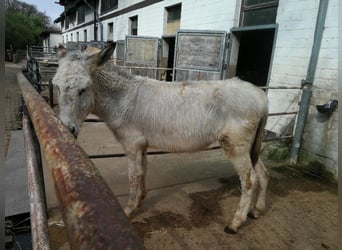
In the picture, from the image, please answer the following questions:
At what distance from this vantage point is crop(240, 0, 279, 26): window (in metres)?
4.68

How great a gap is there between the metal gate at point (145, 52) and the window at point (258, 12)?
3679 millimetres

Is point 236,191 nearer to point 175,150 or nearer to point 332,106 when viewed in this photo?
point 175,150

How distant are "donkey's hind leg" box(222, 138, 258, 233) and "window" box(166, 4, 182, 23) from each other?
261 inches

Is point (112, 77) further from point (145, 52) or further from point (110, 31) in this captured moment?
point (110, 31)

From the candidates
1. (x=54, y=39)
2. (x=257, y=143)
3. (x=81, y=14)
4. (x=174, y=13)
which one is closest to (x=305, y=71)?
(x=257, y=143)

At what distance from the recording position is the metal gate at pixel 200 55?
224 inches

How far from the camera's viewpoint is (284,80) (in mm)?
4457

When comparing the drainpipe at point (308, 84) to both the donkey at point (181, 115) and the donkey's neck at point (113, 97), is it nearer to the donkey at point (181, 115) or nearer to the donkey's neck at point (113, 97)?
the donkey at point (181, 115)

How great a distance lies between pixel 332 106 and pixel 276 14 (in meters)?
2.08

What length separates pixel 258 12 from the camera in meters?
5.01

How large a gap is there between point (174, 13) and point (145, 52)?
5.15 feet

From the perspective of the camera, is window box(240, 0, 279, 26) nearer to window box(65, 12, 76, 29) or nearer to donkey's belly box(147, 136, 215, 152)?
donkey's belly box(147, 136, 215, 152)

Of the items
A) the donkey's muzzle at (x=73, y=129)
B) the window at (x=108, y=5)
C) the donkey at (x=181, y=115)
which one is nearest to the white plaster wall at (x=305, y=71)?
the donkey at (x=181, y=115)

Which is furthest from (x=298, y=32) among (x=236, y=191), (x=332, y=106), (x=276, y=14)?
(x=236, y=191)
